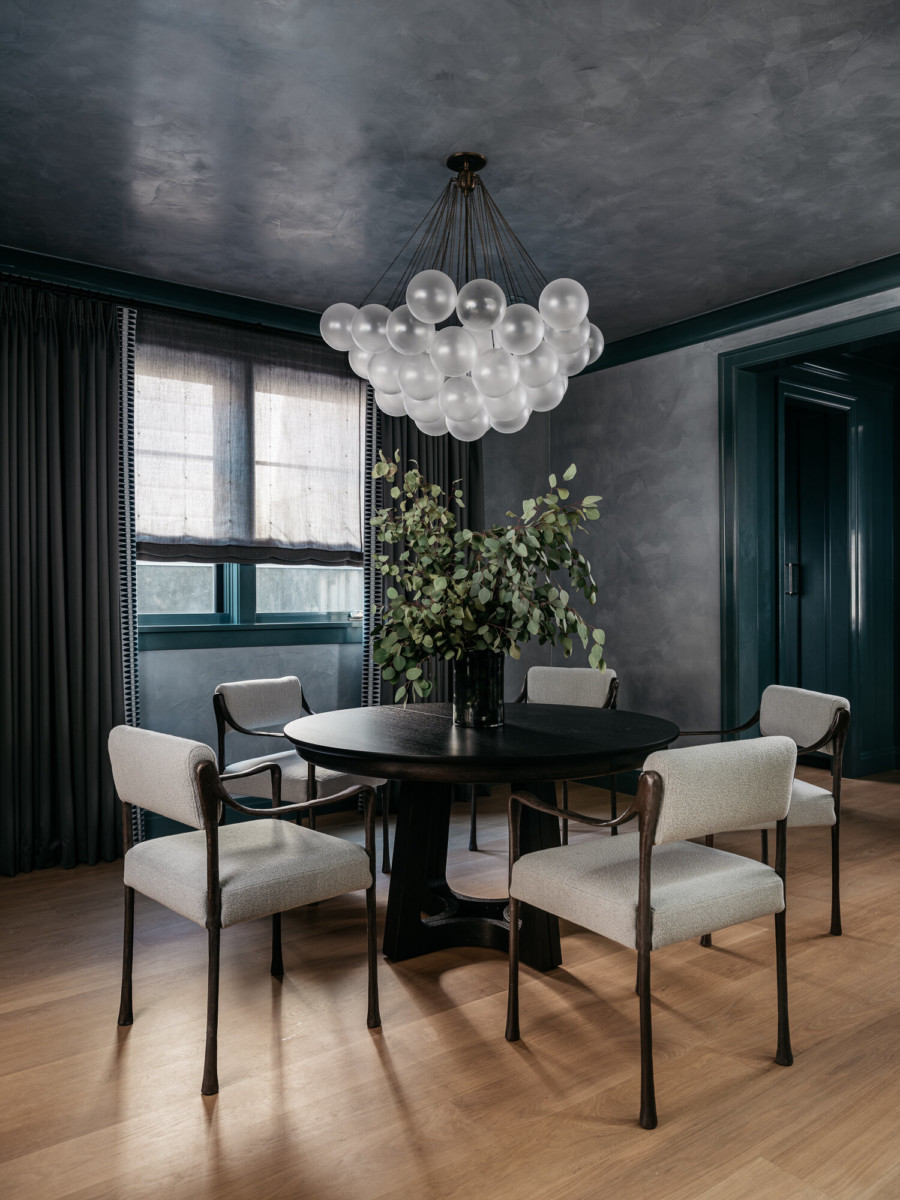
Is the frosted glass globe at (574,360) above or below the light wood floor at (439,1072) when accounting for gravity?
above

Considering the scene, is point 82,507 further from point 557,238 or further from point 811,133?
point 811,133

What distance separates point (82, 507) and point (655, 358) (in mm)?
3324

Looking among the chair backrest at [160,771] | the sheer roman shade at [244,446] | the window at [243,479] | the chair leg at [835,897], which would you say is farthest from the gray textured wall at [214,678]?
the chair leg at [835,897]

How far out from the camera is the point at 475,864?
3857mm

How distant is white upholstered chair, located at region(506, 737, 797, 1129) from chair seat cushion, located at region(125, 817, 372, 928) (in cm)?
48

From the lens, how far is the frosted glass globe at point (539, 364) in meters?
A: 2.95

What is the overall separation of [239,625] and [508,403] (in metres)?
2.15

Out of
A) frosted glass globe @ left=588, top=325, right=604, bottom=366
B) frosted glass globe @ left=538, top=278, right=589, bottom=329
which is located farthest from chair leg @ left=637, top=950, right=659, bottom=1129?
frosted glass globe @ left=588, top=325, right=604, bottom=366

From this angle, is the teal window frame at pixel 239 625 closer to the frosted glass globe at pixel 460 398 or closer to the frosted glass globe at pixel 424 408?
the frosted glass globe at pixel 424 408

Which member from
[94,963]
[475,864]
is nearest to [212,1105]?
[94,963]

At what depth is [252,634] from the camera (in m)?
4.62

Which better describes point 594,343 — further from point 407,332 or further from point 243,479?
point 243,479

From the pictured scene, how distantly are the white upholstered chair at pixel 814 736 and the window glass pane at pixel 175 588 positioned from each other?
2.62 meters

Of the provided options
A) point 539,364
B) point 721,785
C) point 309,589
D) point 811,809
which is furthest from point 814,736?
point 309,589
